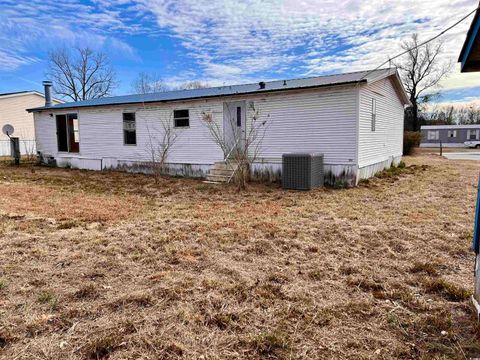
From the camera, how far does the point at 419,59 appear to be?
33875mm

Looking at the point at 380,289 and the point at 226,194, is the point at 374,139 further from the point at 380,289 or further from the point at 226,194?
the point at 380,289

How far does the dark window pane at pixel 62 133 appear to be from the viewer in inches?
611

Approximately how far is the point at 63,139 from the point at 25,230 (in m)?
12.4

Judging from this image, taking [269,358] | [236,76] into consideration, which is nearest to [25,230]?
[269,358]

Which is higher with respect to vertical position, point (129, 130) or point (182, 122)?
point (182, 122)

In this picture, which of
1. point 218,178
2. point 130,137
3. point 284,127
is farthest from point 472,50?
point 130,137

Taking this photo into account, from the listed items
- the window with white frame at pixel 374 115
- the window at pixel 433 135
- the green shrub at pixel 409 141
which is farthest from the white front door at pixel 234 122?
the window at pixel 433 135

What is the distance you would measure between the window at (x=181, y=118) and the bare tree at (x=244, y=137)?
80 cm

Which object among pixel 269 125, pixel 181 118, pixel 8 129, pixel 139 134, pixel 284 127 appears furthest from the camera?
pixel 8 129

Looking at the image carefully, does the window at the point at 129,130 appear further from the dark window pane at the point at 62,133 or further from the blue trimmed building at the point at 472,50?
the blue trimmed building at the point at 472,50

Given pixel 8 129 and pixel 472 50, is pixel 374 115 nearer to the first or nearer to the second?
pixel 472 50

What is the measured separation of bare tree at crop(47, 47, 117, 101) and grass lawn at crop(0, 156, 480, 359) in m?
35.3

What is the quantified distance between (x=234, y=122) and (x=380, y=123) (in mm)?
5041

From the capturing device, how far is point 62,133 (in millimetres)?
15797
